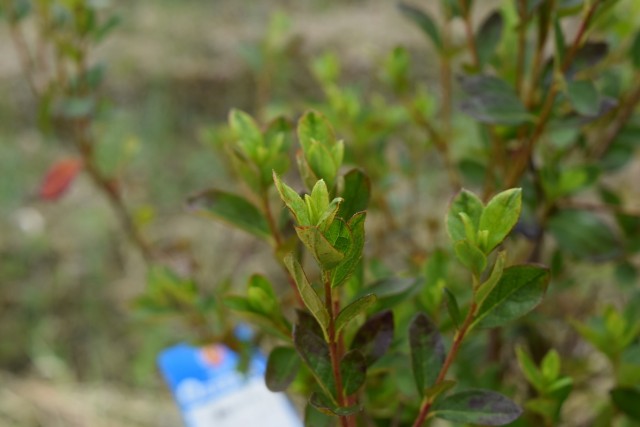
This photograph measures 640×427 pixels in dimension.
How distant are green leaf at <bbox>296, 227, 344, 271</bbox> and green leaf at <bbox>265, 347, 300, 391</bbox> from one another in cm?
18

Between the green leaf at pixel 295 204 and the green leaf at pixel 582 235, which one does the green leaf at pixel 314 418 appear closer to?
the green leaf at pixel 295 204

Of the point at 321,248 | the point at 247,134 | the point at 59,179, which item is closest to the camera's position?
the point at 321,248

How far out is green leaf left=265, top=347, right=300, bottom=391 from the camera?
0.62 meters

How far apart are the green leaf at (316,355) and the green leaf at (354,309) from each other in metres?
0.04

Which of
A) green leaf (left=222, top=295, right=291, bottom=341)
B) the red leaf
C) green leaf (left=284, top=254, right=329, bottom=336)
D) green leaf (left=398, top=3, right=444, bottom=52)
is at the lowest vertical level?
green leaf (left=284, top=254, right=329, bottom=336)

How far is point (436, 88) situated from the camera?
8.51ft

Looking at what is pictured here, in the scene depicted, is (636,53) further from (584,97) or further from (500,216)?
(500,216)

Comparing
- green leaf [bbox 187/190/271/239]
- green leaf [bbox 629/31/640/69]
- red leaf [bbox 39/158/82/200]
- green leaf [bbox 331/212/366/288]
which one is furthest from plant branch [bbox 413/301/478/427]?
red leaf [bbox 39/158/82/200]

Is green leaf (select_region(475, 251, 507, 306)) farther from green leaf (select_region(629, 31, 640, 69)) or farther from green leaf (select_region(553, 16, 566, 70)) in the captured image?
green leaf (select_region(629, 31, 640, 69))

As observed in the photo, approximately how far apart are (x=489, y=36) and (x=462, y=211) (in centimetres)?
32

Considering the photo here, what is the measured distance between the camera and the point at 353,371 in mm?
A: 566

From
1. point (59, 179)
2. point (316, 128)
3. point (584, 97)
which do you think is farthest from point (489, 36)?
point (59, 179)

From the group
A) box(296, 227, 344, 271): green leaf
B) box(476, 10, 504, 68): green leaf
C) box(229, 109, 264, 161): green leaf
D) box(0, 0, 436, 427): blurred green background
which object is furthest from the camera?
box(0, 0, 436, 427): blurred green background

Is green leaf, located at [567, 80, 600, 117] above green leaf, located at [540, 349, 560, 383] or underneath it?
above
